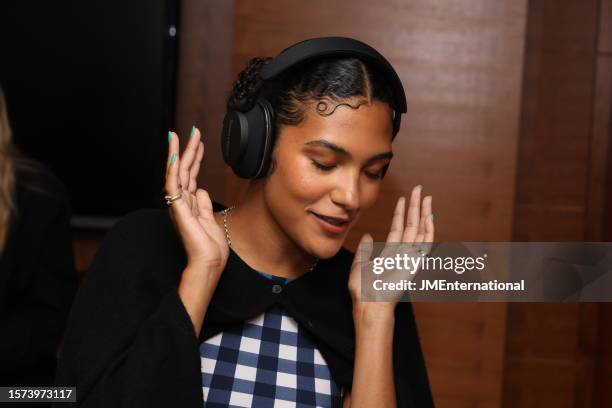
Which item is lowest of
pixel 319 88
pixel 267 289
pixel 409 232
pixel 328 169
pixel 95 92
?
pixel 267 289

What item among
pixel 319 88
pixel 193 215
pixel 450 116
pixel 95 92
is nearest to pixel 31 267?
pixel 95 92

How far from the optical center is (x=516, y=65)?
5.10 ft

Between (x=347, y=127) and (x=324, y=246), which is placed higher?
(x=347, y=127)

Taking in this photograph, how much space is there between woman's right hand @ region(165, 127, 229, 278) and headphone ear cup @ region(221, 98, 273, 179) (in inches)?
3.8

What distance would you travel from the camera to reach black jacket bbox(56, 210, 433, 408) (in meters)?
0.97

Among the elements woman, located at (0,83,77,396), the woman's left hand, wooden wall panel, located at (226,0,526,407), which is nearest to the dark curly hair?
the woman's left hand

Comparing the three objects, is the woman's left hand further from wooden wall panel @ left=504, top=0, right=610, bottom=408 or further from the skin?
wooden wall panel @ left=504, top=0, right=610, bottom=408

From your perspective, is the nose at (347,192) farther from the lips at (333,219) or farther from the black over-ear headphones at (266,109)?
the black over-ear headphones at (266,109)

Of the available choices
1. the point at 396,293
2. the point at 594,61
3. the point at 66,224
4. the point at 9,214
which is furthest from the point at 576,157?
the point at 9,214

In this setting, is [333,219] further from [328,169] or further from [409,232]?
[409,232]

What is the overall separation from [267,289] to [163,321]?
0.21 meters

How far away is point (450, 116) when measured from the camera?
1.59 m

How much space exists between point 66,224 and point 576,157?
4.76 feet

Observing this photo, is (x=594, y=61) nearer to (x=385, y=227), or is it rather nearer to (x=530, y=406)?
(x=385, y=227)
